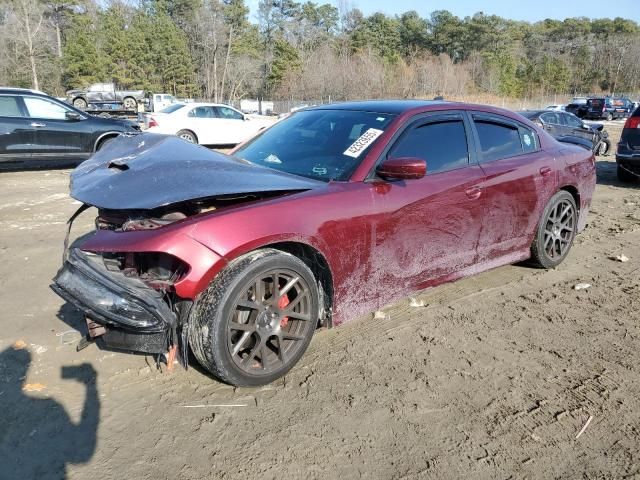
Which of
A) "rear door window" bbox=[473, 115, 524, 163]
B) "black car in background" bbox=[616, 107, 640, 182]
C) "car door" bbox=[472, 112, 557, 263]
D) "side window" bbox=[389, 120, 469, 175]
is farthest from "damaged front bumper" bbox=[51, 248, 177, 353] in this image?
"black car in background" bbox=[616, 107, 640, 182]

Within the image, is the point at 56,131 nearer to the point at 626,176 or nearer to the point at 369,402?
the point at 369,402

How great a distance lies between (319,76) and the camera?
48.3 meters

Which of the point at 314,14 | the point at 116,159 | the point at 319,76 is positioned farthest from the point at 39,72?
the point at 116,159

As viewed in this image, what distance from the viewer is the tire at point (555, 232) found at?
4.57 m

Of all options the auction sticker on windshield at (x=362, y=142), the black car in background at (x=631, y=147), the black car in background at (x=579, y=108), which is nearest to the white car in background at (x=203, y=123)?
the black car in background at (x=631, y=147)

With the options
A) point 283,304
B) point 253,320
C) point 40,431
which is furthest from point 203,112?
point 40,431

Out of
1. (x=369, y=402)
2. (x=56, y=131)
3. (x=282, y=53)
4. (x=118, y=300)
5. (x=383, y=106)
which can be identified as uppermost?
(x=282, y=53)

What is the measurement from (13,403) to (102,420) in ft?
1.72

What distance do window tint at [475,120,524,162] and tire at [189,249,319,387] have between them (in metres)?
2.01

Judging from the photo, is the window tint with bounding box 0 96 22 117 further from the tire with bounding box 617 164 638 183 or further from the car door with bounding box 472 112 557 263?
the tire with bounding box 617 164 638 183

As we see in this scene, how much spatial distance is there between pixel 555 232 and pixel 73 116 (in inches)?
387

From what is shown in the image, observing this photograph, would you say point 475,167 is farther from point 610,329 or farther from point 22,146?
point 22,146

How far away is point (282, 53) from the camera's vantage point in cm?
6216

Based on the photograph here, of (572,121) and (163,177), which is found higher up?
(163,177)
